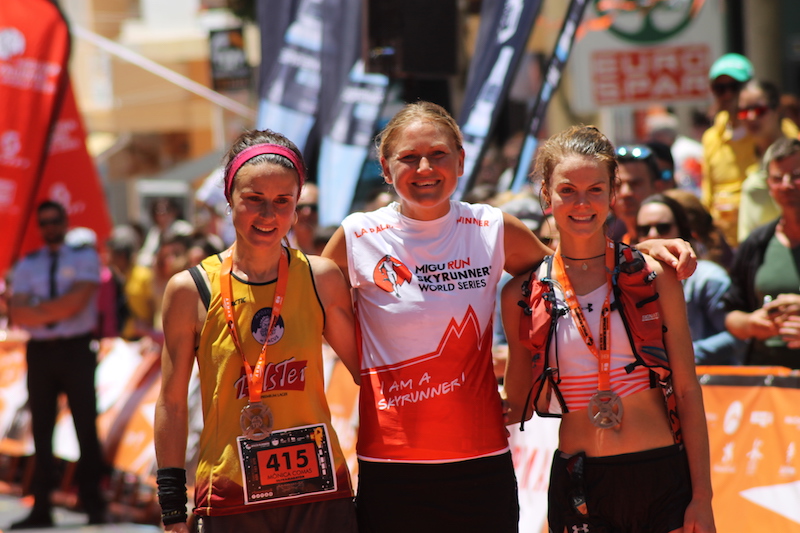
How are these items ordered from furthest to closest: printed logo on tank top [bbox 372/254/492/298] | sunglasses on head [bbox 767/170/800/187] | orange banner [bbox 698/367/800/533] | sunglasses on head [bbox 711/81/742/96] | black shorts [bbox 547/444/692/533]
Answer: sunglasses on head [bbox 711/81/742/96], sunglasses on head [bbox 767/170/800/187], orange banner [bbox 698/367/800/533], printed logo on tank top [bbox 372/254/492/298], black shorts [bbox 547/444/692/533]

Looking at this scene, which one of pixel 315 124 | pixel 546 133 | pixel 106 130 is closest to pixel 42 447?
pixel 315 124

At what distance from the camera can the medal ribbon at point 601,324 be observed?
3.28 meters

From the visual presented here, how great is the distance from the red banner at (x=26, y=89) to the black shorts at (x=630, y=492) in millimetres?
Result: 8179

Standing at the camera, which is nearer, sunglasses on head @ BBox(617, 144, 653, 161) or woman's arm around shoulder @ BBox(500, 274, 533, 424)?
woman's arm around shoulder @ BBox(500, 274, 533, 424)

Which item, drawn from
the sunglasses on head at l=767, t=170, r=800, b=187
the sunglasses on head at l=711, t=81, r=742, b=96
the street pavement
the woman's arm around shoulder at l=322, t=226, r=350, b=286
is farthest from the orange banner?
the street pavement

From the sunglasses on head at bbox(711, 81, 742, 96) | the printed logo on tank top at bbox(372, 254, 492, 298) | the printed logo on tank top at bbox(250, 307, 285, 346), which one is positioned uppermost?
the sunglasses on head at bbox(711, 81, 742, 96)

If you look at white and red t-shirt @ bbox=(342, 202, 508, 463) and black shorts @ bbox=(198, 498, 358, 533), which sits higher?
white and red t-shirt @ bbox=(342, 202, 508, 463)

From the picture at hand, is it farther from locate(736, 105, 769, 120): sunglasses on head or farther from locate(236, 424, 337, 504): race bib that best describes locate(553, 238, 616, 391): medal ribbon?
locate(736, 105, 769, 120): sunglasses on head

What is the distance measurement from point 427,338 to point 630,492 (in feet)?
2.62

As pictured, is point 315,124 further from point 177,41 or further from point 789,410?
point 177,41

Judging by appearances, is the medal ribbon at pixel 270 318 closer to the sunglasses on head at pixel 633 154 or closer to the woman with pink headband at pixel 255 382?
the woman with pink headband at pixel 255 382

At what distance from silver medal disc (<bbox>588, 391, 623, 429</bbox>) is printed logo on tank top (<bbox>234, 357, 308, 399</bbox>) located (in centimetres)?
93

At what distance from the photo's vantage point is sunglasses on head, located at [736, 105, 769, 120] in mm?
7012

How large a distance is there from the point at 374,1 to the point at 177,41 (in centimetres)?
2424
